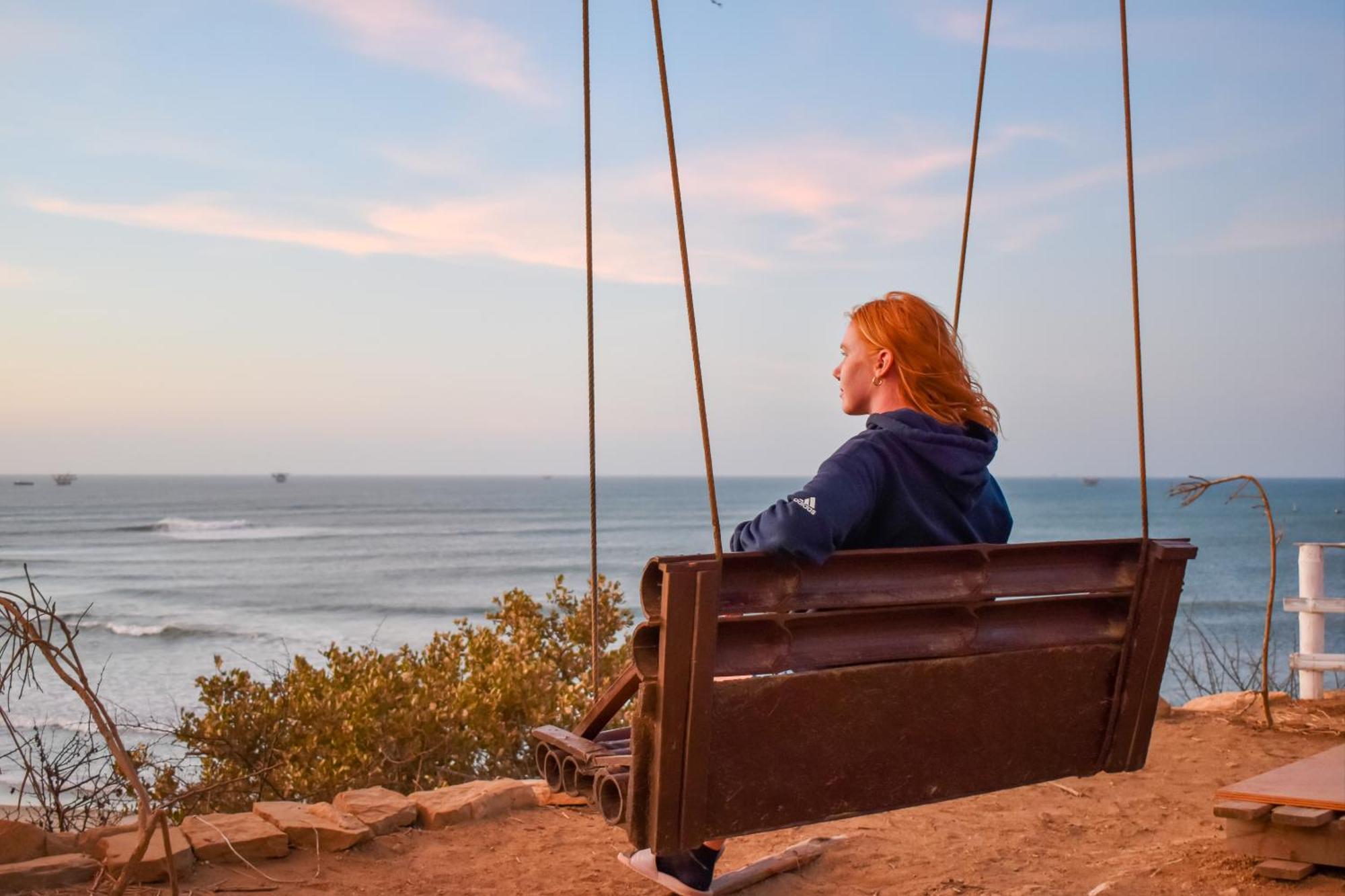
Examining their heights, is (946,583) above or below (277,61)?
below

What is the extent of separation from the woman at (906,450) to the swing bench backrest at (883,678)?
13cm

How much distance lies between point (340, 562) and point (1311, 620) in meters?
43.5

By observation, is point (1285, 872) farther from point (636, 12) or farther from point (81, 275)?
point (81, 275)

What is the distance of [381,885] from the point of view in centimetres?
397

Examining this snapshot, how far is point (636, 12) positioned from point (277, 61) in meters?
11.3

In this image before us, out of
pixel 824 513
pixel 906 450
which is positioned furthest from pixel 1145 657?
pixel 824 513

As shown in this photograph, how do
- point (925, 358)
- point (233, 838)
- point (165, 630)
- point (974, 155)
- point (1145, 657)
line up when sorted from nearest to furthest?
point (925, 358)
point (1145, 657)
point (974, 155)
point (233, 838)
point (165, 630)

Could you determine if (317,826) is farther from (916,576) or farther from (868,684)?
(916,576)

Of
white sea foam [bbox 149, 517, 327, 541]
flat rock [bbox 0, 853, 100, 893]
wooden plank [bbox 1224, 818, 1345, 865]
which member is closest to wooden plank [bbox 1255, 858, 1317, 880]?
wooden plank [bbox 1224, 818, 1345, 865]

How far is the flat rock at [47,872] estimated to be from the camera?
3514 mm

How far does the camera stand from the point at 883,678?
2.51m

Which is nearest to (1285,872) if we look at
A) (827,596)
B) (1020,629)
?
(1020,629)

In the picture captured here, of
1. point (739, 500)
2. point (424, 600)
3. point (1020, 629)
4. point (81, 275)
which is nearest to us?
point (1020, 629)

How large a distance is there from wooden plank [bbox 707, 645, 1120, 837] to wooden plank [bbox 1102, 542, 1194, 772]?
0.05 meters
